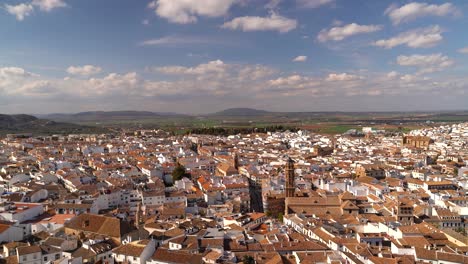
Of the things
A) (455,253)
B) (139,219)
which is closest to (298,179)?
(139,219)

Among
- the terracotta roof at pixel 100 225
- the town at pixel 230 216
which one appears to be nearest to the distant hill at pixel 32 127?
the town at pixel 230 216

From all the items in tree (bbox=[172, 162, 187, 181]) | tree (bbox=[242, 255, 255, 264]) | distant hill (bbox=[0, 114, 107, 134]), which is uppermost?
distant hill (bbox=[0, 114, 107, 134])

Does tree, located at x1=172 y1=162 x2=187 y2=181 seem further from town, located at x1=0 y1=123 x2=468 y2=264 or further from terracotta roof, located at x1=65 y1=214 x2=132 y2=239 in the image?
terracotta roof, located at x1=65 y1=214 x2=132 y2=239

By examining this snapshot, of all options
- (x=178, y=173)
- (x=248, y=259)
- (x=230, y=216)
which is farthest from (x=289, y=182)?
(x=178, y=173)

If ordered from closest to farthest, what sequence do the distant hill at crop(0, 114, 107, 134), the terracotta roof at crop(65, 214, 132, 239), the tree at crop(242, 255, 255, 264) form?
the tree at crop(242, 255, 255, 264) → the terracotta roof at crop(65, 214, 132, 239) → the distant hill at crop(0, 114, 107, 134)

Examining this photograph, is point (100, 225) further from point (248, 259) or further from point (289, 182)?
point (289, 182)

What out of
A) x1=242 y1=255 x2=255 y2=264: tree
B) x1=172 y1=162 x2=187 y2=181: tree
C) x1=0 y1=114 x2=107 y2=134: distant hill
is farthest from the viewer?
x1=0 y1=114 x2=107 y2=134: distant hill

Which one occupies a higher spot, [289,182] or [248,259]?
[289,182]

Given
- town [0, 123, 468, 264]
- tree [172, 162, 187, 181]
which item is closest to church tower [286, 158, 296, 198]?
town [0, 123, 468, 264]

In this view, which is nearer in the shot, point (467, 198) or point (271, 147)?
point (467, 198)

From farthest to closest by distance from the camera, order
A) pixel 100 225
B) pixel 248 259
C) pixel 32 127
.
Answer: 1. pixel 32 127
2. pixel 100 225
3. pixel 248 259

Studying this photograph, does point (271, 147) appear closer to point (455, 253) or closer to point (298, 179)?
point (298, 179)
